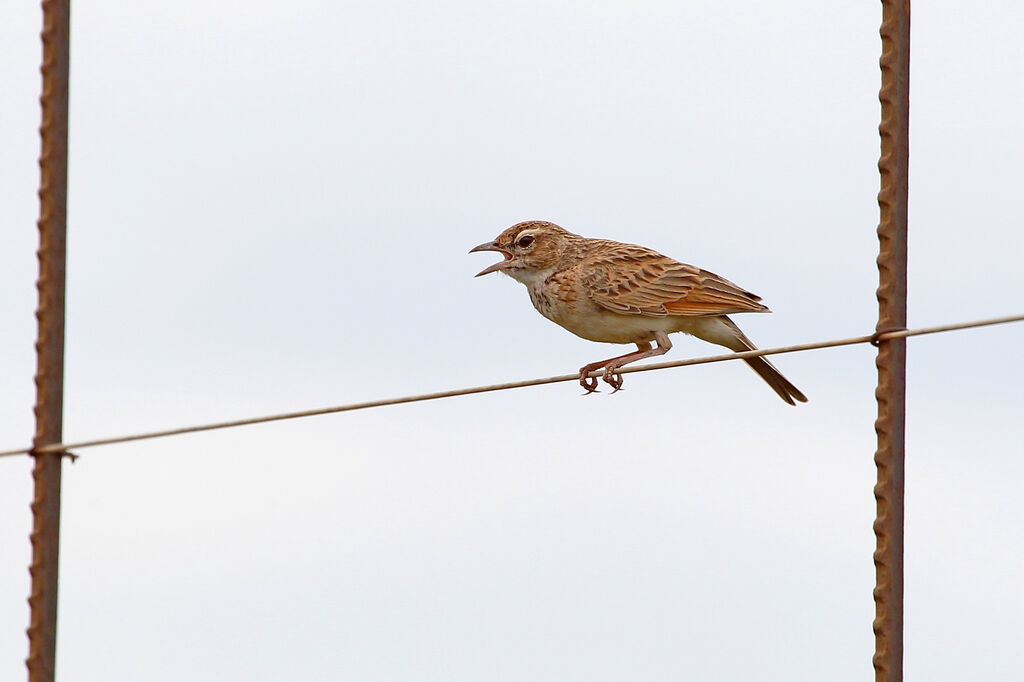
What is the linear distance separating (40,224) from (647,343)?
16.0 feet

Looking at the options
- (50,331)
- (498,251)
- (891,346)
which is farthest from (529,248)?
(891,346)

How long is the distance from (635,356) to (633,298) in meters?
0.37

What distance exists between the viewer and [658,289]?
1177cm

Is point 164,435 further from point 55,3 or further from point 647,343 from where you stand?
point 647,343

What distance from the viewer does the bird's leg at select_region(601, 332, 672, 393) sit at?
1095cm

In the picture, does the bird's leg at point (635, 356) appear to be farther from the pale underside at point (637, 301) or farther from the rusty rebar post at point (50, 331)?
the rusty rebar post at point (50, 331)

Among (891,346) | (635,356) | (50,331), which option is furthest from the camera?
(635,356)

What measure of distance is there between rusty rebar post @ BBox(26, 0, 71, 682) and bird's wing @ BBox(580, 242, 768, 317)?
14.5ft

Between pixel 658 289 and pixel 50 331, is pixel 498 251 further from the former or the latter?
pixel 50 331

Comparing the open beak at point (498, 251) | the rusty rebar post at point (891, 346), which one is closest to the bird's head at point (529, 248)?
the open beak at point (498, 251)

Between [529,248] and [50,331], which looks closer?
[50,331]

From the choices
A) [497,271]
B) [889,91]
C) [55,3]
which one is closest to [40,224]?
[55,3]

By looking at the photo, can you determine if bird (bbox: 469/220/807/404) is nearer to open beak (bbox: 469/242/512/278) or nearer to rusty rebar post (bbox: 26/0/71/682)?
open beak (bbox: 469/242/512/278)

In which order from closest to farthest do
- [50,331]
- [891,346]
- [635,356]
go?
[891,346]
[50,331]
[635,356]
